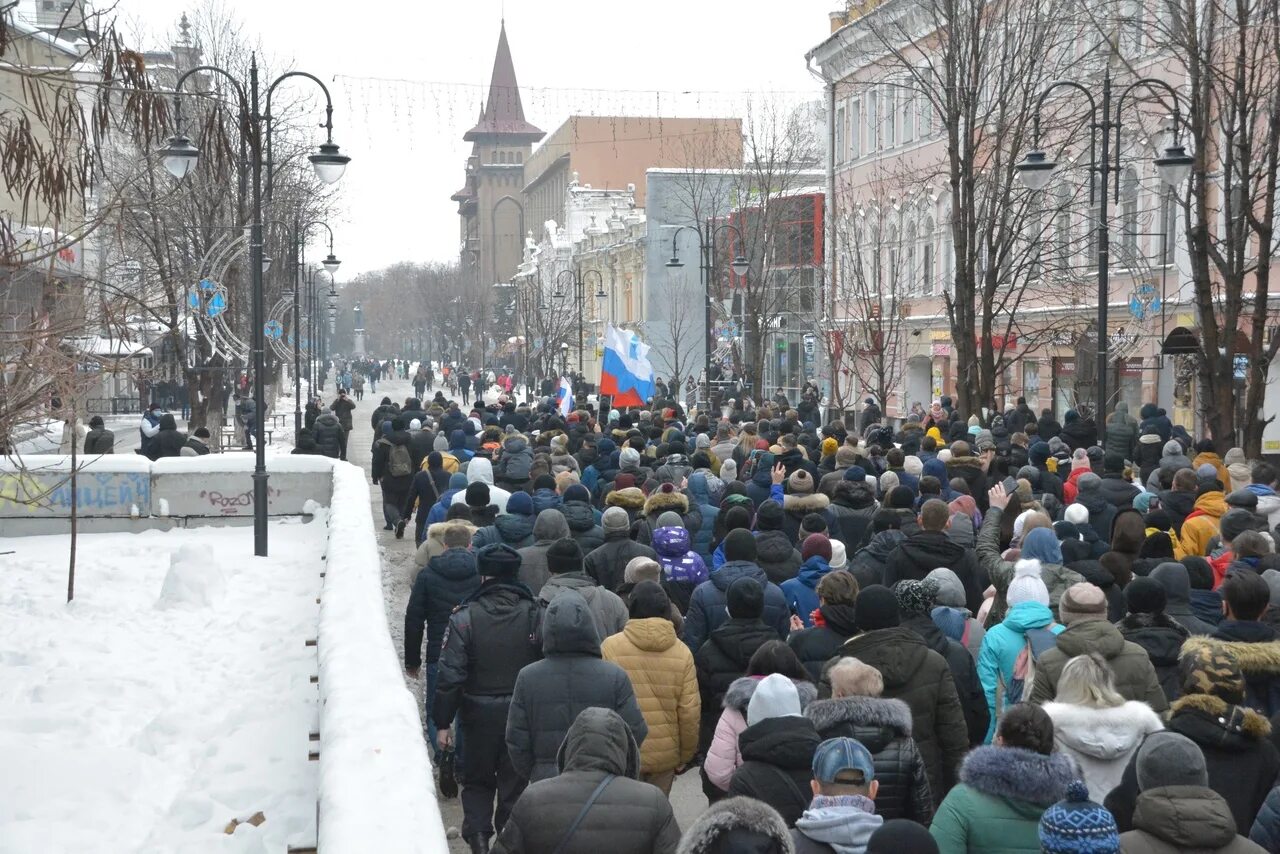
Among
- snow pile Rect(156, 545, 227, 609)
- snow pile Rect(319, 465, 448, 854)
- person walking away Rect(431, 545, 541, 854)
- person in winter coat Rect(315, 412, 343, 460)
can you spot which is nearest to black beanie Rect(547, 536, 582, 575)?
person walking away Rect(431, 545, 541, 854)

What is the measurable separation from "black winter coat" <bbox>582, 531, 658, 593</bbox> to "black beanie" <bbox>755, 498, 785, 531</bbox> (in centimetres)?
82

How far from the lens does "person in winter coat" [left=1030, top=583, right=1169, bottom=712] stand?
659cm

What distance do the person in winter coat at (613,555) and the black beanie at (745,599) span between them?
8.06ft

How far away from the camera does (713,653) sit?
24.2 ft

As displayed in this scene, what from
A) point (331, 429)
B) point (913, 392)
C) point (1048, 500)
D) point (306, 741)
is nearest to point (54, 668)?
point (306, 741)

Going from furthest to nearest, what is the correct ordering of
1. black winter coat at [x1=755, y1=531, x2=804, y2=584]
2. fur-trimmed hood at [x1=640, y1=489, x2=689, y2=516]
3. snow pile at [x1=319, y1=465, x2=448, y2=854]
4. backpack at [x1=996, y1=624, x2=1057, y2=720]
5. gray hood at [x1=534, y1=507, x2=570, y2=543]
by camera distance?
fur-trimmed hood at [x1=640, y1=489, x2=689, y2=516] < gray hood at [x1=534, y1=507, x2=570, y2=543] < black winter coat at [x1=755, y1=531, x2=804, y2=584] < backpack at [x1=996, y1=624, x2=1057, y2=720] < snow pile at [x1=319, y1=465, x2=448, y2=854]

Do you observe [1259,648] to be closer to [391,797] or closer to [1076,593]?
[1076,593]

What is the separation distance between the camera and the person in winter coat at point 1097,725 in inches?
227

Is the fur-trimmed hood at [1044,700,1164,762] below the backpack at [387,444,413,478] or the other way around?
below

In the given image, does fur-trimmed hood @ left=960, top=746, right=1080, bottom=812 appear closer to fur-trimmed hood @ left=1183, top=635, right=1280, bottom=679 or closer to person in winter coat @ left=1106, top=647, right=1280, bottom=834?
person in winter coat @ left=1106, top=647, right=1280, bottom=834

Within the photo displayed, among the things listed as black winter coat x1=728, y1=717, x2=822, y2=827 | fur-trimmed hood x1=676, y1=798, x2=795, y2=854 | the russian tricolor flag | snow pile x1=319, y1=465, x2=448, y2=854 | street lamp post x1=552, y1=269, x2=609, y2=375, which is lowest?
snow pile x1=319, y1=465, x2=448, y2=854

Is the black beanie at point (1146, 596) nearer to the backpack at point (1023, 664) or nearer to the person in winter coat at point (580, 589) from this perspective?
the backpack at point (1023, 664)

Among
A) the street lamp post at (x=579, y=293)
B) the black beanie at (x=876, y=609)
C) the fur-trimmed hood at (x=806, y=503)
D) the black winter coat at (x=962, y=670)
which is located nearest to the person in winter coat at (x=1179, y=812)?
the black beanie at (x=876, y=609)

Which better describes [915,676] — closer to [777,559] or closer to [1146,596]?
[1146,596]
